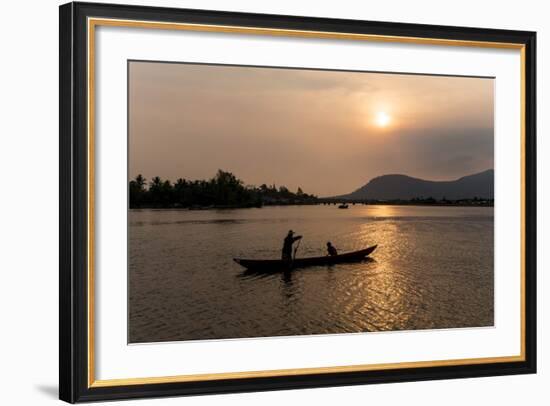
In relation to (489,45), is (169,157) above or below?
below

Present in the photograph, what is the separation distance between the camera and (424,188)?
4.89m

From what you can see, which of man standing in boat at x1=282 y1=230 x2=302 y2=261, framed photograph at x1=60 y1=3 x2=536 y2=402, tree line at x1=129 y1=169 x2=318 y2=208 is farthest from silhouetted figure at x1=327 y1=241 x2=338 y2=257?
tree line at x1=129 y1=169 x2=318 y2=208

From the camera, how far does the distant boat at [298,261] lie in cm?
440

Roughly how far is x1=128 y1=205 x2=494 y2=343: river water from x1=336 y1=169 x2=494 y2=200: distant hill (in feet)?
0.31

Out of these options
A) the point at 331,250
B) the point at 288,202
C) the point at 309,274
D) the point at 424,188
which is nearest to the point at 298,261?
the point at 309,274

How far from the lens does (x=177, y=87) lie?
14.1ft

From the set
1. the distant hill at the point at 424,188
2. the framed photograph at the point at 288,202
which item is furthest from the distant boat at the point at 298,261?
the distant hill at the point at 424,188

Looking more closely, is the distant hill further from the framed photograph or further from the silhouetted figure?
the silhouetted figure

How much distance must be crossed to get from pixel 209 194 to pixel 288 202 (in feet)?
1.59

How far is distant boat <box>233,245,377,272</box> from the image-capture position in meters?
4.40

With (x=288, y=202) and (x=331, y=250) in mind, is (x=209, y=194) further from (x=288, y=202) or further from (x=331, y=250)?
(x=331, y=250)

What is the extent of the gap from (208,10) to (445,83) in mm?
1582

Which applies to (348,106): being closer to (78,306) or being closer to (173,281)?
(173,281)

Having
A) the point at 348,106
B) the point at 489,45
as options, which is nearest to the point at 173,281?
the point at 348,106
